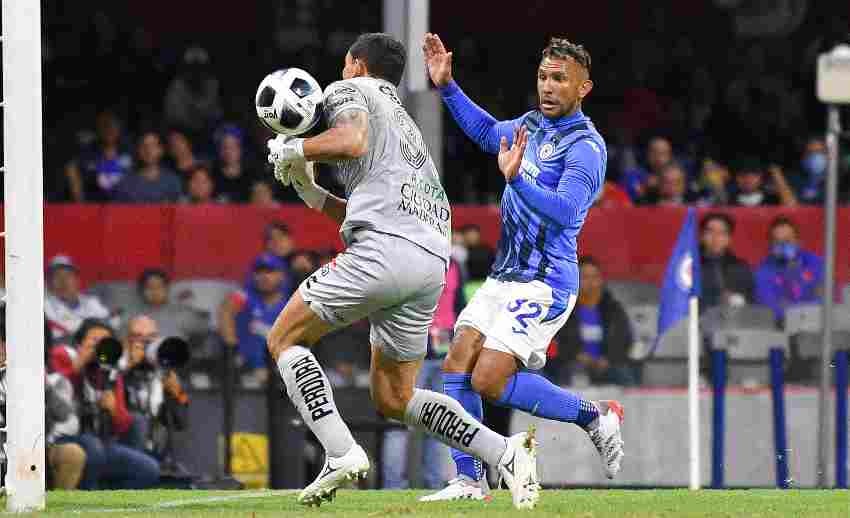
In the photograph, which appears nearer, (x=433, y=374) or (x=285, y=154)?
(x=285, y=154)

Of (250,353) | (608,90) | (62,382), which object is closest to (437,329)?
(250,353)


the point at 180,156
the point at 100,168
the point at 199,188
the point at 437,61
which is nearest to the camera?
the point at 437,61

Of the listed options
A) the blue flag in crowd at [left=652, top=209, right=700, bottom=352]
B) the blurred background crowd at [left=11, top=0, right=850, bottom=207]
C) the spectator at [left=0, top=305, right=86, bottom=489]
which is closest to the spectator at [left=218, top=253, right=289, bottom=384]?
the blurred background crowd at [left=11, top=0, right=850, bottom=207]

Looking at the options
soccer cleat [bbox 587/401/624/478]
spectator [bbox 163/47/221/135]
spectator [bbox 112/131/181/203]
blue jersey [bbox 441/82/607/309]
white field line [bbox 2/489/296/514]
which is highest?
spectator [bbox 163/47/221/135]

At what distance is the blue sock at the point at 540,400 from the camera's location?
30.8ft

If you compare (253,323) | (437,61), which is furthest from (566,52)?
(253,323)

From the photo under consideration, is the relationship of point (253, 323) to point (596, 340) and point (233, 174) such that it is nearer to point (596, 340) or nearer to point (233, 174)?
point (233, 174)

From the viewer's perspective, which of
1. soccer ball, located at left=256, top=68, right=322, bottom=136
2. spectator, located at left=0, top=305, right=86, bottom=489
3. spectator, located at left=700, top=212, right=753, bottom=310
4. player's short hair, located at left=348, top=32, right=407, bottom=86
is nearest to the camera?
soccer ball, located at left=256, top=68, right=322, bottom=136

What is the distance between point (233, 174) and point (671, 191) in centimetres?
378

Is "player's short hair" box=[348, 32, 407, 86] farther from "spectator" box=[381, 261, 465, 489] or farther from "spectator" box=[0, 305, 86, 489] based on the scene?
"spectator" box=[381, 261, 465, 489]

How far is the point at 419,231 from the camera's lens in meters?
8.12

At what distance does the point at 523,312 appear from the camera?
30.4 feet

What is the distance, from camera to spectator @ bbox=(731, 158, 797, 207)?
16.8 meters

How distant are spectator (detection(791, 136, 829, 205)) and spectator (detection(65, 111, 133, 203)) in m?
6.12
